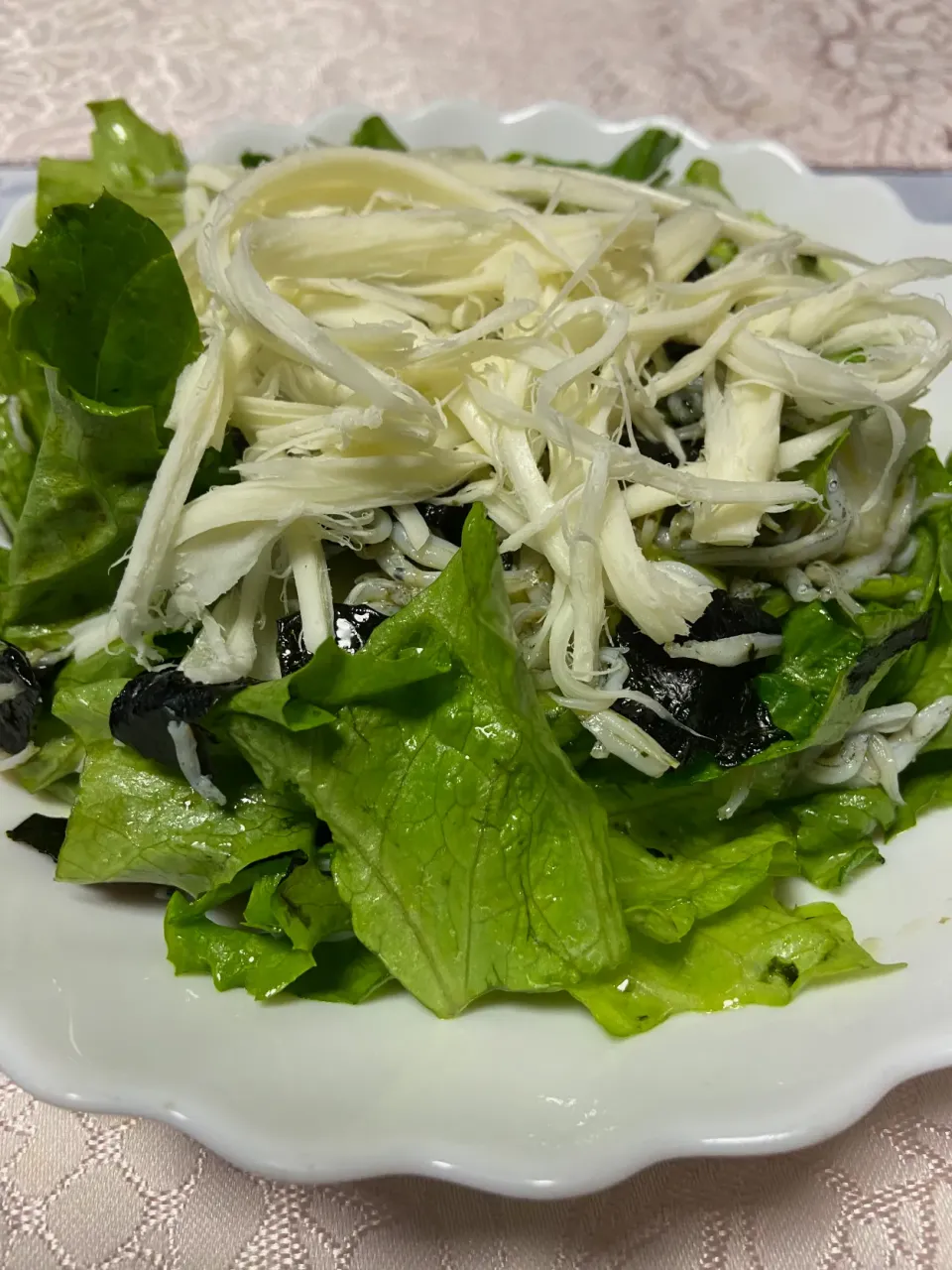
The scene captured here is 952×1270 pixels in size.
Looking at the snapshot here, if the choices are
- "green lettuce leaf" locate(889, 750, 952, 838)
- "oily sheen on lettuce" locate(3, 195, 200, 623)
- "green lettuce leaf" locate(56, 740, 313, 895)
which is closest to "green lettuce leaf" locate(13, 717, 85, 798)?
"green lettuce leaf" locate(56, 740, 313, 895)

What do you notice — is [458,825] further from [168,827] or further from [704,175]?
[704,175]

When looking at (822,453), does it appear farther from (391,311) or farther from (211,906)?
(211,906)

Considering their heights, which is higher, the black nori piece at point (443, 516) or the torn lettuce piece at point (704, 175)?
the torn lettuce piece at point (704, 175)

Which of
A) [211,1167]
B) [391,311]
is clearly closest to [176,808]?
[211,1167]

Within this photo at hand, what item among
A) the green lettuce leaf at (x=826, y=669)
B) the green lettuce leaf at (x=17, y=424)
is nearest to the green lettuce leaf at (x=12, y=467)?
the green lettuce leaf at (x=17, y=424)

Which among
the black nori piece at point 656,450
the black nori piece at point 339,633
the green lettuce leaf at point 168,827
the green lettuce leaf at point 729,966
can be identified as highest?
the black nori piece at point 656,450

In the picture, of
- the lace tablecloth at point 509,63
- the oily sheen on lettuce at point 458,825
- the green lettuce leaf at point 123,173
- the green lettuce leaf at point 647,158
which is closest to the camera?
the oily sheen on lettuce at point 458,825

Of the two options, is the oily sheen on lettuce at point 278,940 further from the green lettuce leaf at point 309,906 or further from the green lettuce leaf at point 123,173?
the green lettuce leaf at point 123,173
